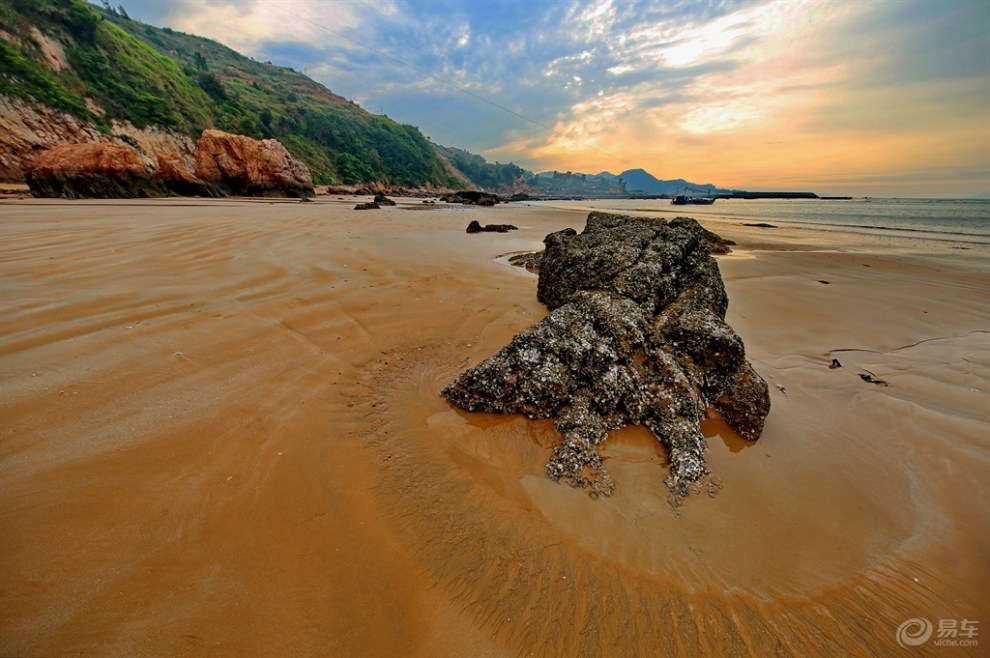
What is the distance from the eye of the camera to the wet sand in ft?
5.13

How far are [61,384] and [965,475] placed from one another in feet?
22.0

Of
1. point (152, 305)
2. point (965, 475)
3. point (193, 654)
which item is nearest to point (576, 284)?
point (965, 475)

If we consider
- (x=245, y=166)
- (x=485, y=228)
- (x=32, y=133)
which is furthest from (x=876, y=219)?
(x=32, y=133)

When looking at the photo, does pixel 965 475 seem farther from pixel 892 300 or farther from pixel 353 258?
pixel 353 258

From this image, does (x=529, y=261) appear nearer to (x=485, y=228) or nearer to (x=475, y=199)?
(x=485, y=228)

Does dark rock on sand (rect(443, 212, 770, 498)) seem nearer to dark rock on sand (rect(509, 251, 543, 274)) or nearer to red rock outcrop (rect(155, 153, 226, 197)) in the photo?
dark rock on sand (rect(509, 251, 543, 274))

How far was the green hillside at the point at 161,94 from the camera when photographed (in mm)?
26828

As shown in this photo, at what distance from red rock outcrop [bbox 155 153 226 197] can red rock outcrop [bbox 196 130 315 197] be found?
286cm

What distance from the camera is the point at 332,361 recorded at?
11.7 ft

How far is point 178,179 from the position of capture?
26.0 metres

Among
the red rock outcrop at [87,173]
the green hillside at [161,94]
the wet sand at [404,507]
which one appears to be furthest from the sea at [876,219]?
the green hillside at [161,94]

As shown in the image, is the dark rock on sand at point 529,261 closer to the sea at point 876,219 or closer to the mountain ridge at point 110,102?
the sea at point 876,219

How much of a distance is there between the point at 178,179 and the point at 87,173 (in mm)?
6429

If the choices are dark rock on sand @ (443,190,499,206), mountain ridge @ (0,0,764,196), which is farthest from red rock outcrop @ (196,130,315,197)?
dark rock on sand @ (443,190,499,206)
